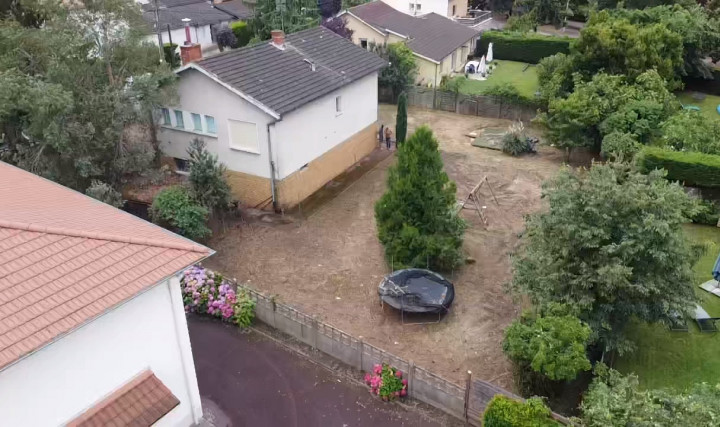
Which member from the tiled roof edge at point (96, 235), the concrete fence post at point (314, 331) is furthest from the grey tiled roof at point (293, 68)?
the tiled roof edge at point (96, 235)

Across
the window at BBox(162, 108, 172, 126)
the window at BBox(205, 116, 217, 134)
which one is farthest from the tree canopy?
the window at BBox(162, 108, 172, 126)

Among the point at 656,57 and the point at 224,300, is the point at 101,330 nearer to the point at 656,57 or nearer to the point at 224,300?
the point at 224,300

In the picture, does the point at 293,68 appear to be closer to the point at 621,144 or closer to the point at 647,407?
the point at 621,144

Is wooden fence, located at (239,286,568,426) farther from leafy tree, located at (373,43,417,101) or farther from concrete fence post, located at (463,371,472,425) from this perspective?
leafy tree, located at (373,43,417,101)

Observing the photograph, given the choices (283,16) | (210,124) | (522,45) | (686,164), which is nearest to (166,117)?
(210,124)

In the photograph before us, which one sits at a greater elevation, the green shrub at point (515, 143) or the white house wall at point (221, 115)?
the white house wall at point (221, 115)

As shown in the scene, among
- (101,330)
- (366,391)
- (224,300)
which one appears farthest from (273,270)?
(101,330)

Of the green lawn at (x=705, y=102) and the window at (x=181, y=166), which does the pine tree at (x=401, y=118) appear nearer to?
the window at (x=181, y=166)
